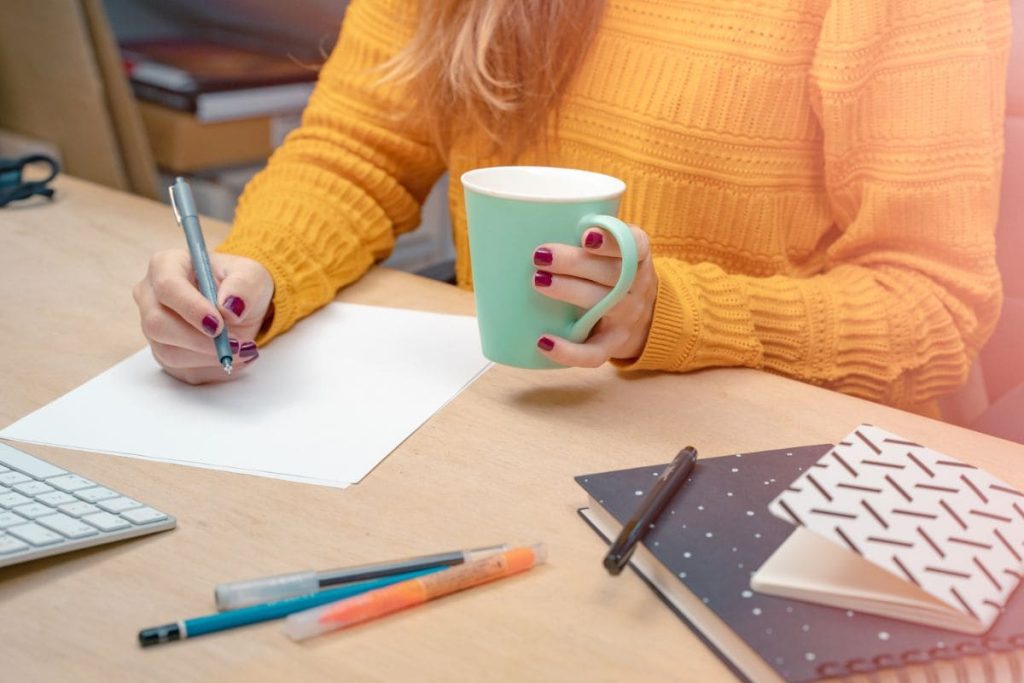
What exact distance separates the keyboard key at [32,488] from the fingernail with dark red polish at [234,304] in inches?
7.3

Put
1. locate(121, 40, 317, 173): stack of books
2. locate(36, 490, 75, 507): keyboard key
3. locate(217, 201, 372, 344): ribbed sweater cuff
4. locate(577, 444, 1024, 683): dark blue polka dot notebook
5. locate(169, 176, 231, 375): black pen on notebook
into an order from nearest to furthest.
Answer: locate(577, 444, 1024, 683): dark blue polka dot notebook < locate(36, 490, 75, 507): keyboard key < locate(169, 176, 231, 375): black pen on notebook < locate(217, 201, 372, 344): ribbed sweater cuff < locate(121, 40, 317, 173): stack of books

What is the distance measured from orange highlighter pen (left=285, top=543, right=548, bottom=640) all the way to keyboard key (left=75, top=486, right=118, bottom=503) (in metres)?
0.14

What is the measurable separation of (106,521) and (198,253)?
0.78 ft

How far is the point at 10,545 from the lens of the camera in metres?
0.45

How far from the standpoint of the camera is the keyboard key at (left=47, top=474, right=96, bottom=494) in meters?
0.51

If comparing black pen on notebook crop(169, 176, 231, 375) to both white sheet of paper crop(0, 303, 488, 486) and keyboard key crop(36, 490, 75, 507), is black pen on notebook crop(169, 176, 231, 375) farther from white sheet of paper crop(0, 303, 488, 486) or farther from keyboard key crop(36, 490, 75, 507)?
keyboard key crop(36, 490, 75, 507)

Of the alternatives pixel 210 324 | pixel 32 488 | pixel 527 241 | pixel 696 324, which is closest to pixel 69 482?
pixel 32 488

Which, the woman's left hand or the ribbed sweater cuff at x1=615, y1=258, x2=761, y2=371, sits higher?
the woman's left hand

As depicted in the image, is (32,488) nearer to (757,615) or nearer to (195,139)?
(757,615)

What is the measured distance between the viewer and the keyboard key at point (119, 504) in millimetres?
492

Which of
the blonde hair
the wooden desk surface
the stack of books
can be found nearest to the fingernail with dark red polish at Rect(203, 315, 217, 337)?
the wooden desk surface

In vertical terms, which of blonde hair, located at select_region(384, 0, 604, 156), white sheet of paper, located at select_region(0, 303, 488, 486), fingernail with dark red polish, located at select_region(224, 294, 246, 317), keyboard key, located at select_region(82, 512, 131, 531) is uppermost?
blonde hair, located at select_region(384, 0, 604, 156)

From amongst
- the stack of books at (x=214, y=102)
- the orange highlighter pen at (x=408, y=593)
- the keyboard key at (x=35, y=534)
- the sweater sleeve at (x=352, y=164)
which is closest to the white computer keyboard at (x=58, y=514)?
the keyboard key at (x=35, y=534)

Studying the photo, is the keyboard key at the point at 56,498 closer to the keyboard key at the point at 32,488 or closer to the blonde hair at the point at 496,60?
the keyboard key at the point at 32,488
